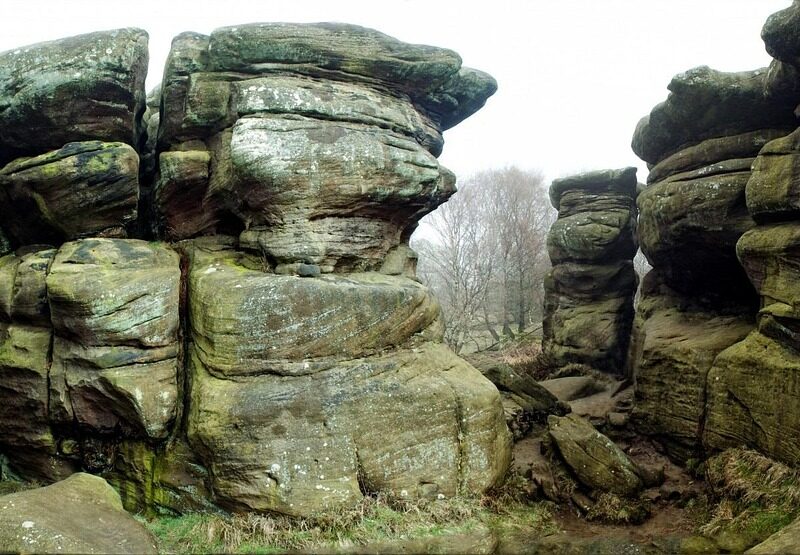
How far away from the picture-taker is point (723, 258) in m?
14.8

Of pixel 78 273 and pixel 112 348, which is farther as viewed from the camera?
pixel 78 273

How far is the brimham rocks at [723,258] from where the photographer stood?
11188 millimetres

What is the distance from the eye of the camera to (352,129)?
12.3 m

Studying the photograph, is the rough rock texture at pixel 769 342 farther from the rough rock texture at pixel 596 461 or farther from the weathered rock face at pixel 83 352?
the weathered rock face at pixel 83 352

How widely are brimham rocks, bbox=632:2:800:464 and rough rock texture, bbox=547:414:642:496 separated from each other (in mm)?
2437

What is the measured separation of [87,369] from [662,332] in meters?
13.9

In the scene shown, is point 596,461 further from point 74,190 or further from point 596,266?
point 596,266

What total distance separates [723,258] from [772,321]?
389 cm

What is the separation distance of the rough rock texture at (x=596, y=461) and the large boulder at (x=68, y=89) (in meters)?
11.8

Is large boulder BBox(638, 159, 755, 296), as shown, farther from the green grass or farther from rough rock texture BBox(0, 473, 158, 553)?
rough rock texture BBox(0, 473, 158, 553)

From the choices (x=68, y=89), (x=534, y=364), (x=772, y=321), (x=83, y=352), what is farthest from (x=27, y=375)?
(x=534, y=364)

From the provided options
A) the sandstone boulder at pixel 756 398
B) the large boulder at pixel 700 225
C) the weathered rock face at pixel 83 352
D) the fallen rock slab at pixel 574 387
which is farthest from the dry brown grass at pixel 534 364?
the weathered rock face at pixel 83 352

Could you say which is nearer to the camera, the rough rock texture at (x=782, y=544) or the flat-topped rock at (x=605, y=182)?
the rough rock texture at (x=782, y=544)

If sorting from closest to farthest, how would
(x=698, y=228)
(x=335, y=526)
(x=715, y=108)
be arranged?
(x=335, y=526) → (x=698, y=228) → (x=715, y=108)
